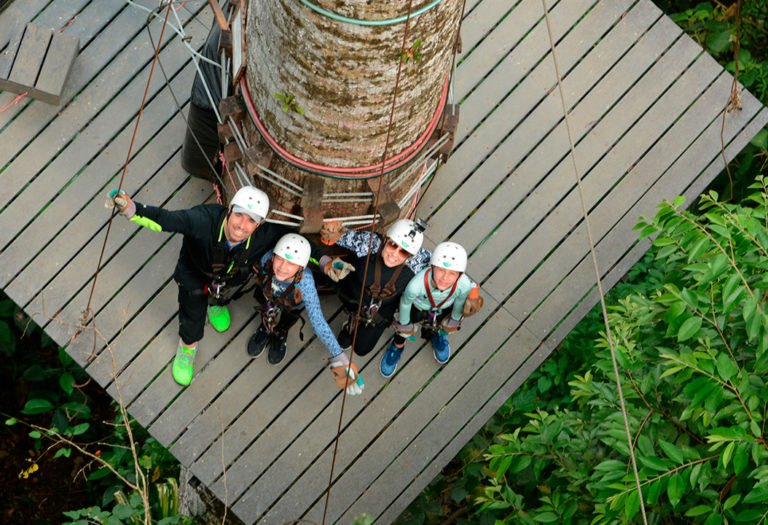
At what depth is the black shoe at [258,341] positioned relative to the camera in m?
5.20

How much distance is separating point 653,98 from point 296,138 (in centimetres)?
340

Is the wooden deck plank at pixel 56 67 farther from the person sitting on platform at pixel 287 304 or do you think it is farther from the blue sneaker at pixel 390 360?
the blue sneaker at pixel 390 360

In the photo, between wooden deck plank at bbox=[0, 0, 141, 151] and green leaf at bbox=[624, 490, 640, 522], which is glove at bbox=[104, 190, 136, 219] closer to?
wooden deck plank at bbox=[0, 0, 141, 151]

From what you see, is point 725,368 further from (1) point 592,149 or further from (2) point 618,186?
(1) point 592,149

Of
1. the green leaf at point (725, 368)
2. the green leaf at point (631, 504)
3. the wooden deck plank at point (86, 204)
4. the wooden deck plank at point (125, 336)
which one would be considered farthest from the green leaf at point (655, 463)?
the wooden deck plank at point (86, 204)

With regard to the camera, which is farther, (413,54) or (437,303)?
(437,303)

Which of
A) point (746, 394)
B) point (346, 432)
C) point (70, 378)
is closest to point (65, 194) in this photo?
point (70, 378)

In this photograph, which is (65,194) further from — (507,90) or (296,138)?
(507,90)

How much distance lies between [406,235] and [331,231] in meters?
0.51

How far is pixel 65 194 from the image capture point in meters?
5.24

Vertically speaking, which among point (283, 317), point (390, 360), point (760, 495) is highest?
point (760, 495)

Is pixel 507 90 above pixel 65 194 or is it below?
above

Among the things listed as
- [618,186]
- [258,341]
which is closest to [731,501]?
[618,186]

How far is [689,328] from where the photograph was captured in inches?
124
